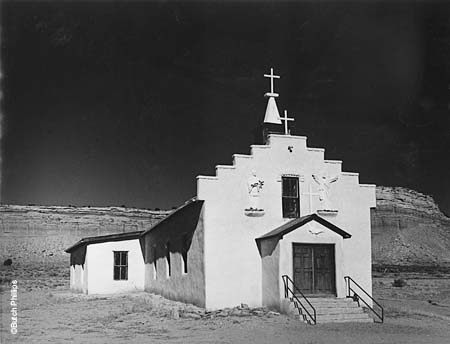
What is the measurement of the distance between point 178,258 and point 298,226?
21.2 ft

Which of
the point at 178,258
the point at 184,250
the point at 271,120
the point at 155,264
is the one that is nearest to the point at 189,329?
the point at 184,250

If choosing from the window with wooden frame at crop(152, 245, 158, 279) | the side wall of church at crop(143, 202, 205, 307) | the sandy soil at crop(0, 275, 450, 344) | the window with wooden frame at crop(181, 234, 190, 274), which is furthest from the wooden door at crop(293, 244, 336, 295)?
the window with wooden frame at crop(152, 245, 158, 279)

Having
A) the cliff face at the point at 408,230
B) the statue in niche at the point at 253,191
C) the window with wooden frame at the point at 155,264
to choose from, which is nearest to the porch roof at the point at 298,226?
the statue in niche at the point at 253,191

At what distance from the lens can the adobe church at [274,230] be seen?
891 inches

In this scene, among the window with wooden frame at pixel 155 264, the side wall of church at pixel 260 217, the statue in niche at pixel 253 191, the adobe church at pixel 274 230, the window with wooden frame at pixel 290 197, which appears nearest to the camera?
the adobe church at pixel 274 230

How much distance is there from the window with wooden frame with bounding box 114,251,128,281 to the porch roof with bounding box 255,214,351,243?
13.6 meters

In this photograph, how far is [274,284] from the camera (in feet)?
→ 73.5

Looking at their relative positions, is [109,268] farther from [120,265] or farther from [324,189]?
[324,189]

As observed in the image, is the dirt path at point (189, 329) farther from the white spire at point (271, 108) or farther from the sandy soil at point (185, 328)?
the white spire at point (271, 108)

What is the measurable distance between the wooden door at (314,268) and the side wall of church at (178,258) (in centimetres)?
342

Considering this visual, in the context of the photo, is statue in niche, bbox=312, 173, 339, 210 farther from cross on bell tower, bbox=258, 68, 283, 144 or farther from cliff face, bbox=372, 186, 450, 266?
cliff face, bbox=372, 186, 450, 266

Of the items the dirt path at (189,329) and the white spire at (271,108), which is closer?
the dirt path at (189,329)

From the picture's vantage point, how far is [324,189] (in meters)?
24.8

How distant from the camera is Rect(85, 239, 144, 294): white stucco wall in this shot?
34781 millimetres
